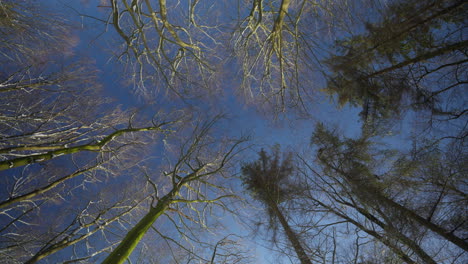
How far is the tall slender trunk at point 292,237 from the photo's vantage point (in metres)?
4.91

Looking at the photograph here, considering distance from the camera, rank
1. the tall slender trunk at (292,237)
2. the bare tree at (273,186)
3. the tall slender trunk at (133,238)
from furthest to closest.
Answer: the bare tree at (273,186), the tall slender trunk at (292,237), the tall slender trunk at (133,238)

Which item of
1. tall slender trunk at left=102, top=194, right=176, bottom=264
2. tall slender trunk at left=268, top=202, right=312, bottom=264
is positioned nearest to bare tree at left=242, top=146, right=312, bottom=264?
tall slender trunk at left=268, top=202, right=312, bottom=264

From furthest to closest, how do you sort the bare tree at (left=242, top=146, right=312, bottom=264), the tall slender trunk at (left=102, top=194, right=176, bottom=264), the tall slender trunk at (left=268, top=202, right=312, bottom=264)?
the bare tree at (left=242, top=146, right=312, bottom=264)
the tall slender trunk at (left=268, top=202, right=312, bottom=264)
the tall slender trunk at (left=102, top=194, right=176, bottom=264)

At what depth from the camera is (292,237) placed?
19.1 ft

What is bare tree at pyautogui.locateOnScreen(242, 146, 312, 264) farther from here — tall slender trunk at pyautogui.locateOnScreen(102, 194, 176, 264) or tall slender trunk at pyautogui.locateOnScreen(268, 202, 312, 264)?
tall slender trunk at pyautogui.locateOnScreen(102, 194, 176, 264)

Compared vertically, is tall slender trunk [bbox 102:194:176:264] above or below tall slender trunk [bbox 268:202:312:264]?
below

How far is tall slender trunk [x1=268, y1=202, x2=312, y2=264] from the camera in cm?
491

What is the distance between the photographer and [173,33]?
4.49 m

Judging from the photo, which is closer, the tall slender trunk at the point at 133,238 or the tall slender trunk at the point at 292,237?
the tall slender trunk at the point at 133,238

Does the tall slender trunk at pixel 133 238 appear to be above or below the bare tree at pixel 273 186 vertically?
below

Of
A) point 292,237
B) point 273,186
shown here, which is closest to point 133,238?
point 292,237

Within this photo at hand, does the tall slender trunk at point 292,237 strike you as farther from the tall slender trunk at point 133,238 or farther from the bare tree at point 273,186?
the tall slender trunk at point 133,238

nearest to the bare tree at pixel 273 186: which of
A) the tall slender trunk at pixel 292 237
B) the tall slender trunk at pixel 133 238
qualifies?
the tall slender trunk at pixel 292 237

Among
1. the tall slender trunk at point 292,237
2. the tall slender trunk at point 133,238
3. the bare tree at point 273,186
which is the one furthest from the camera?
the bare tree at point 273,186
